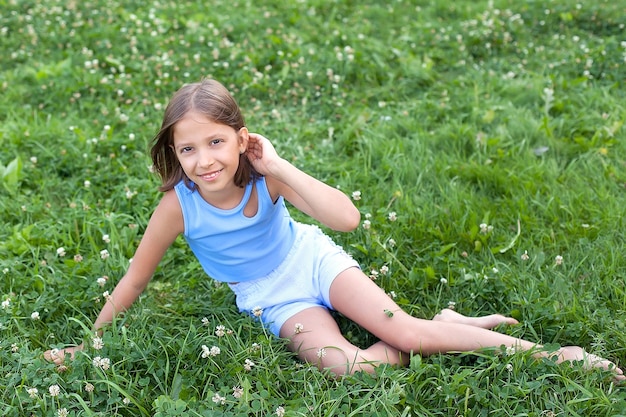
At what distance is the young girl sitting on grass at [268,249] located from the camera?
9.42 ft

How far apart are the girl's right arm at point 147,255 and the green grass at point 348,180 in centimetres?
13

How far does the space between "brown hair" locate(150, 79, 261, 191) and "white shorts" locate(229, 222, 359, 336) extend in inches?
18.7

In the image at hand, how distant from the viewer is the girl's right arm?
3059mm

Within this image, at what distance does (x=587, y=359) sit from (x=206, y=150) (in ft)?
6.03

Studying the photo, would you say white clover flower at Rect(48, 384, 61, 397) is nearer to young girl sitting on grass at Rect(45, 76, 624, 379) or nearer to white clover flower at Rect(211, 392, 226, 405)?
young girl sitting on grass at Rect(45, 76, 624, 379)

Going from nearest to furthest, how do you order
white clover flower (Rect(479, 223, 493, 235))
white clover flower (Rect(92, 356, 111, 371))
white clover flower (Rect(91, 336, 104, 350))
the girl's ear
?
white clover flower (Rect(92, 356, 111, 371)) → white clover flower (Rect(91, 336, 104, 350)) → the girl's ear → white clover flower (Rect(479, 223, 493, 235))

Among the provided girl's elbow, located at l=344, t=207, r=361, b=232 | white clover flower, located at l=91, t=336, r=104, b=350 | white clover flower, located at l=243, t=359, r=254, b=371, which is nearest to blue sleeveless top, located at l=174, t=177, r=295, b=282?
girl's elbow, located at l=344, t=207, r=361, b=232

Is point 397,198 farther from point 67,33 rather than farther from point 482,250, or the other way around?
point 67,33

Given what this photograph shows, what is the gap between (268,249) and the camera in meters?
3.17

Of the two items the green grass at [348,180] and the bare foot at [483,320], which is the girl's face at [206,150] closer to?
the green grass at [348,180]

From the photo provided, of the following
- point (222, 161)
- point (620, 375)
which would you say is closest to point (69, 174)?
point (222, 161)

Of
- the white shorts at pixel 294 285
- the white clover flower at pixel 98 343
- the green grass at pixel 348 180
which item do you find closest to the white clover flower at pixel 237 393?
the green grass at pixel 348 180

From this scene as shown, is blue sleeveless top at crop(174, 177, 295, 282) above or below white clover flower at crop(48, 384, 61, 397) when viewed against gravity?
above

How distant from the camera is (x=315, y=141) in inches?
195
